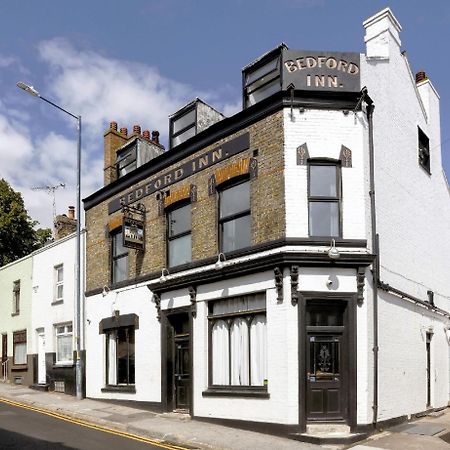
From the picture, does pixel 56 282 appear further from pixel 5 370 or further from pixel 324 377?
pixel 324 377

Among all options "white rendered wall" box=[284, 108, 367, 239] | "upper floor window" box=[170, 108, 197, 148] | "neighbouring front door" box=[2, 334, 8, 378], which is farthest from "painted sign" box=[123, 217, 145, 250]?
"neighbouring front door" box=[2, 334, 8, 378]

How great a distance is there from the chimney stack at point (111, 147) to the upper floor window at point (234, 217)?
6.72 metres

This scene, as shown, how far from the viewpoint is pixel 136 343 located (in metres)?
17.3

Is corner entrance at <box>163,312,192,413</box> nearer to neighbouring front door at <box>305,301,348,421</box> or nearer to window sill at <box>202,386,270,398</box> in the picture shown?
window sill at <box>202,386,270,398</box>

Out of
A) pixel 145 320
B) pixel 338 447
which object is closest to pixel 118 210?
pixel 145 320

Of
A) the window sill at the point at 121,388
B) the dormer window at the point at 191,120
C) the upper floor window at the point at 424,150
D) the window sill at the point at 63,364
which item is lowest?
the window sill at the point at 121,388

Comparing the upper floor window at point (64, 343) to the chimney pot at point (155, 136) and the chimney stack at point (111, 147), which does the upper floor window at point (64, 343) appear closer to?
the chimney stack at point (111, 147)

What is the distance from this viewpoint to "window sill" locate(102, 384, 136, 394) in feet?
56.2

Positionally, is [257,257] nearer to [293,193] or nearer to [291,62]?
[293,193]

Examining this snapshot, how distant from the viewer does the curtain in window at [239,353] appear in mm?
13789

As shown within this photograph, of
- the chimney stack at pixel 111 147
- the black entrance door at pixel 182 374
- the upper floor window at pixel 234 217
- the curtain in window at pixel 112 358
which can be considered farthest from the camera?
the chimney stack at pixel 111 147

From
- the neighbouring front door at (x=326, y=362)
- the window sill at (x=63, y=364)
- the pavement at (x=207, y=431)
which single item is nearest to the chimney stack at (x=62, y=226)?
the window sill at (x=63, y=364)

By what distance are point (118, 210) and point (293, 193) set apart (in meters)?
7.79

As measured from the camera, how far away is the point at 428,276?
17.5 meters
